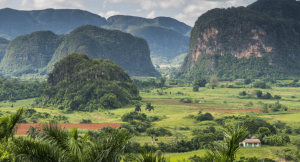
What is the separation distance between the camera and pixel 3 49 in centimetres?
14738

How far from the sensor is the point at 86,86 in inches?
1999

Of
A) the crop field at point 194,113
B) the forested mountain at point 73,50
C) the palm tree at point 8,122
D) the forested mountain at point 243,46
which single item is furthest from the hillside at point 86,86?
the forested mountain at point 73,50

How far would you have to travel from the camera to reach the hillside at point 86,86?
47.2 meters

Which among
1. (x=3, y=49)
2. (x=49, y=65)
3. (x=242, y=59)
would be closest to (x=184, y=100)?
(x=242, y=59)

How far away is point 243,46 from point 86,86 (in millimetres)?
74398

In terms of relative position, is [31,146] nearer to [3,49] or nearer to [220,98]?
[220,98]

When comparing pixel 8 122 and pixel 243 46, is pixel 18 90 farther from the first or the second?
pixel 243 46

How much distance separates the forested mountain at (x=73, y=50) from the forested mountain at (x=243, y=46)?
106 ft

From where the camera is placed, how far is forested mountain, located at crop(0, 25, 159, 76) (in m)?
121

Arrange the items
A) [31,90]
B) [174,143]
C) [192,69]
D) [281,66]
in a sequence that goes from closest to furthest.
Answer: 1. [174,143]
2. [31,90]
3. [281,66]
4. [192,69]

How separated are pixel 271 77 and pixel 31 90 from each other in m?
75.6

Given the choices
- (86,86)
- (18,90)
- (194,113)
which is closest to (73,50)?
(18,90)

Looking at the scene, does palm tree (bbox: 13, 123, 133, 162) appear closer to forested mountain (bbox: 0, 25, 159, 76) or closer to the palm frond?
the palm frond

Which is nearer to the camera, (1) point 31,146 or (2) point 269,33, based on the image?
(1) point 31,146
